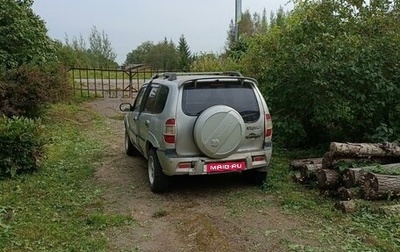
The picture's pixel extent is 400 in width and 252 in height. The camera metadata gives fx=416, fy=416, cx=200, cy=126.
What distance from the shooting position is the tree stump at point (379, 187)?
5.02 metres

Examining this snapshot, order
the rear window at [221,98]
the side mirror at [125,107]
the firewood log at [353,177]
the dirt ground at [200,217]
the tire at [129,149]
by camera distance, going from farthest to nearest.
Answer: the tire at [129,149] < the side mirror at [125,107] < the rear window at [221,98] < the firewood log at [353,177] < the dirt ground at [200,217]

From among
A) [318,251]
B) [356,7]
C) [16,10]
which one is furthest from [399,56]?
[16,10]

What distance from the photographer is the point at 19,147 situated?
6.67 m

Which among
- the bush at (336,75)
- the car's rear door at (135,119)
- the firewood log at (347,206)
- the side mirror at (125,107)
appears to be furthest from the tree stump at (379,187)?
the side mirror at (125,107)

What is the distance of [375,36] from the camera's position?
820cm

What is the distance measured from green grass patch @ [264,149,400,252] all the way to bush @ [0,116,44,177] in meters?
3.79

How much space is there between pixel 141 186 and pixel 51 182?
1.43 metres

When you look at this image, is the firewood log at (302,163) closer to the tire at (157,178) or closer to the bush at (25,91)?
the tire at (157,178)

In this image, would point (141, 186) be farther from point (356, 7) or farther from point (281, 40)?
point (356, 7)

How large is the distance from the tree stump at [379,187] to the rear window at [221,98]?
A: 1.64 m

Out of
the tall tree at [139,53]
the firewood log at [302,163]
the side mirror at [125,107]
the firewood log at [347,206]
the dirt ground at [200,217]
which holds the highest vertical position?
the tall tree at [139,53]

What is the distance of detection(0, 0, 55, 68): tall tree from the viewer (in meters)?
12.4

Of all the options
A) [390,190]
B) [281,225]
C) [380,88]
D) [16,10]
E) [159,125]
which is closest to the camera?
[281,225]

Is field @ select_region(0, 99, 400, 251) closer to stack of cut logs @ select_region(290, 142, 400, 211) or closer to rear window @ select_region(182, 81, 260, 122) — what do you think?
stack of cut logs @ select_region(290, 142, 400, 211)
